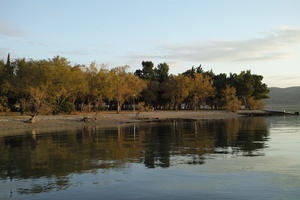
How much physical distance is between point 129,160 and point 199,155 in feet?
17.9

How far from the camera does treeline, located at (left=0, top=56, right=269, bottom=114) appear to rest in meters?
83.1

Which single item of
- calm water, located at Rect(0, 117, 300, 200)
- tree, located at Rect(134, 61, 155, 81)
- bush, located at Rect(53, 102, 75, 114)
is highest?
tree, located at Rect(134, 61, 155, 81)

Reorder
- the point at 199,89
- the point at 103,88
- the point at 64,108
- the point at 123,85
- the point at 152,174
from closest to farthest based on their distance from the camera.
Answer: the point at 152,174 → the point at 64,108 → the point at 103,88 → the point at 123,85 → the point at 199,89

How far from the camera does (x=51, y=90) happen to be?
83.1 metres

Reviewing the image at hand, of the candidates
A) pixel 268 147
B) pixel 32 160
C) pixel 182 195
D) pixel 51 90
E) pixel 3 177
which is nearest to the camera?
pixel 182 195

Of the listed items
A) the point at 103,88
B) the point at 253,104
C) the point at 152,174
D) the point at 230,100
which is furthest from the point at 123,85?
the point at 152,174

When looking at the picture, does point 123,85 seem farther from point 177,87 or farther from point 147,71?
point 147,71

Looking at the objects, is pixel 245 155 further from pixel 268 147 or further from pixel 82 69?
pixel 82 69

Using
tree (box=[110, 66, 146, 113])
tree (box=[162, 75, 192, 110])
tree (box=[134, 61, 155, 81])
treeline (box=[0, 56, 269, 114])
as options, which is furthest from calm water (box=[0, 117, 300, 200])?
tree (box=[134, 61, 155, 81])

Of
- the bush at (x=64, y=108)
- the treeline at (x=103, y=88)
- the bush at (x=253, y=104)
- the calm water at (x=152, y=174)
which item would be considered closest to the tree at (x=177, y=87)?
the treeline at (x=103, y=88)

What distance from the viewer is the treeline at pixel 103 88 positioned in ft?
273

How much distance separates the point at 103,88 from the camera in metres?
101

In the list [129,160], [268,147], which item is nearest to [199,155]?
[129,160]

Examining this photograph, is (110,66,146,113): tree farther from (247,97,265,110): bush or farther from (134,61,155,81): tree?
(247,97,265,110): bush
